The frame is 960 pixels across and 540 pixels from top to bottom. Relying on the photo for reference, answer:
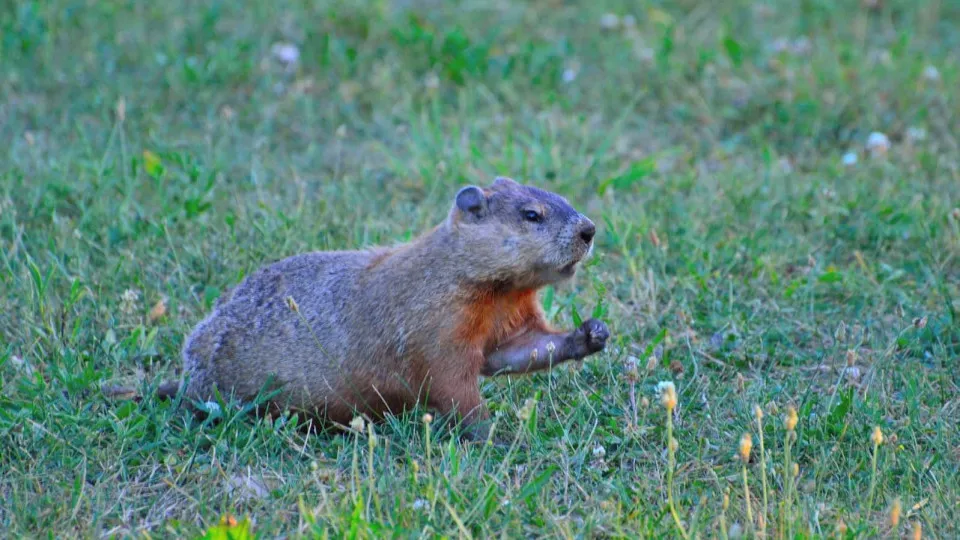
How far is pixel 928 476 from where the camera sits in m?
3.94

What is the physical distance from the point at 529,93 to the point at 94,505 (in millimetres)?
4654

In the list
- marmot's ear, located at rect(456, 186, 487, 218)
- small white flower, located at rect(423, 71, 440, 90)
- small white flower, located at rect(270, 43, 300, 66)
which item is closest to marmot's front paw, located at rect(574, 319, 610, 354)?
marmot's ear, located at rect(456, 186, 487, 218)

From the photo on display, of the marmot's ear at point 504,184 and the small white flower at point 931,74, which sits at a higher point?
the marmot's ear at point 504,184

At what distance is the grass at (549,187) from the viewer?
3.88 metres

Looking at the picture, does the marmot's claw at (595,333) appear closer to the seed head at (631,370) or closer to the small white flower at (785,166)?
the seed head at (631,370)

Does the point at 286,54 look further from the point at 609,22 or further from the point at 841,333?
the point at 841,333

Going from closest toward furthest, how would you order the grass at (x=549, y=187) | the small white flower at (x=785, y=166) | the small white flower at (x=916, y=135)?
the grass at (x=549, y=187), the small white flower at (x=785, y=166), the small white flower at (x=916, y=135)

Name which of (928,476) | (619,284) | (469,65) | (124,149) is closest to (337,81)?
(469,65)

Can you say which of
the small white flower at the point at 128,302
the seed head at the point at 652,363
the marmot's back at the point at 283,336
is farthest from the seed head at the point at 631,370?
the small white flower at the point at 128,302

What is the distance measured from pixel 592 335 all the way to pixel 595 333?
1cm

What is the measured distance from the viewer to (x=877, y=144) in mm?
7000

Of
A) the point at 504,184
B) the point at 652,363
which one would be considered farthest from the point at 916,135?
the point at 504,184

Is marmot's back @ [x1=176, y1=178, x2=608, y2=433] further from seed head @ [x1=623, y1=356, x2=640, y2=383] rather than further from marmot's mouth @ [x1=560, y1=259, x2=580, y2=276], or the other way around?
seed head @ [x1=623, y1=356, x2=640, y2=383]

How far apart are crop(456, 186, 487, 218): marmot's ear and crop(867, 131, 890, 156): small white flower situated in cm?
340
